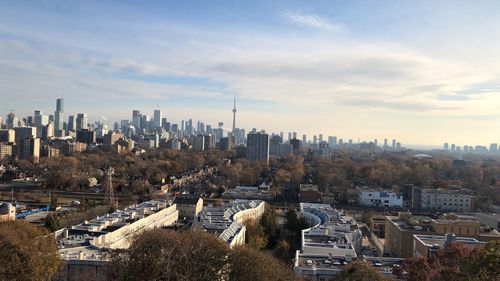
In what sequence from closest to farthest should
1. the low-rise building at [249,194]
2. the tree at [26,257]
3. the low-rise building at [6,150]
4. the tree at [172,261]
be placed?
1. the tree at [172,261]
2. the tree at [26,257]
3. the low-rise building at [249,194]
4. the low-rise building at [6,150]

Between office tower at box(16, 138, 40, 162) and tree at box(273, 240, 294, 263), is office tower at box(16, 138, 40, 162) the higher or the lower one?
the higher one

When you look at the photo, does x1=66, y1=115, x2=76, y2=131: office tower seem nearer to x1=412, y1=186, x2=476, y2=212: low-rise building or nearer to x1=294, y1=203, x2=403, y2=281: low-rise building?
x1=412, y1=186, x2=476, y2=212: low-rise building

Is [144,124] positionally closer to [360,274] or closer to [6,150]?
[6,150]

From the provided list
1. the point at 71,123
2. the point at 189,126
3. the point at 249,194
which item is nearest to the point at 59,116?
the point at 71,123

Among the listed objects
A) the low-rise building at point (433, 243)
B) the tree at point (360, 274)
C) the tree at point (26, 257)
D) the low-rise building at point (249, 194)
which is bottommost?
the low-rise building at point (249, 194)

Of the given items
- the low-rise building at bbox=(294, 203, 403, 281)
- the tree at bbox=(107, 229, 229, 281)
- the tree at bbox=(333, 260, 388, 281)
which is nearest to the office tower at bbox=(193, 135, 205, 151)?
the low-rise building at bbox=(294, 203, 403, 281)

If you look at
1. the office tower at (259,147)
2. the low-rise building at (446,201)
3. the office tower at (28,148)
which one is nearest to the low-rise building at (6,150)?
the office tower at (28,148)

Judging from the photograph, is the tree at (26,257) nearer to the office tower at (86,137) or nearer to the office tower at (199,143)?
the office tower at (86,137)
